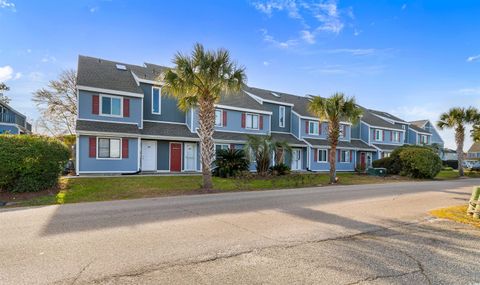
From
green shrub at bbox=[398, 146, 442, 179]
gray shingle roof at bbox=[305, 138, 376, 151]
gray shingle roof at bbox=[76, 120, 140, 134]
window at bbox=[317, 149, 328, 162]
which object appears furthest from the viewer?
window at bbox=[317, 149, 328, 162]

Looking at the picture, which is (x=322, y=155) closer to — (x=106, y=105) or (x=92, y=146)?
(x=106, y=105)

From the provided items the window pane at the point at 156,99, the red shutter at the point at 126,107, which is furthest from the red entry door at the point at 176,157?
the red shutter at the point at 126,107

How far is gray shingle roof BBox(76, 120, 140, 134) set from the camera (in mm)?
19422

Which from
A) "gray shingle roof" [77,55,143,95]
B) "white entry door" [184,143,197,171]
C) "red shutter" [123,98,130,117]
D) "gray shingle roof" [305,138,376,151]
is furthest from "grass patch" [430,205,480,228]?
"gray shingle roof" [305,138,376,151]

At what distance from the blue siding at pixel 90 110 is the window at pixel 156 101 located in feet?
6.02

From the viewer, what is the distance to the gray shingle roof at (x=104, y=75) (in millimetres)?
21203

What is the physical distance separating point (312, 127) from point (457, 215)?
2502cm

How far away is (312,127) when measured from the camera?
110ft

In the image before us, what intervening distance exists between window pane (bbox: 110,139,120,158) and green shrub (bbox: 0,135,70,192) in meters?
6.71

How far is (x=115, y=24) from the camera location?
1537 centimetres

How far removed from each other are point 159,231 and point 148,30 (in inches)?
488

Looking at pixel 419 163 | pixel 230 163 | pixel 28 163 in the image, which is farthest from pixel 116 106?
pixel 419 163

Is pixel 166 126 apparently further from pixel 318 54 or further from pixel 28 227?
pixel 28 227

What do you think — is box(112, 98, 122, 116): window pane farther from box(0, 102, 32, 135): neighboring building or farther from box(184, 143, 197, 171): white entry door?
box(0, 102, 32, 135): neighboring building
